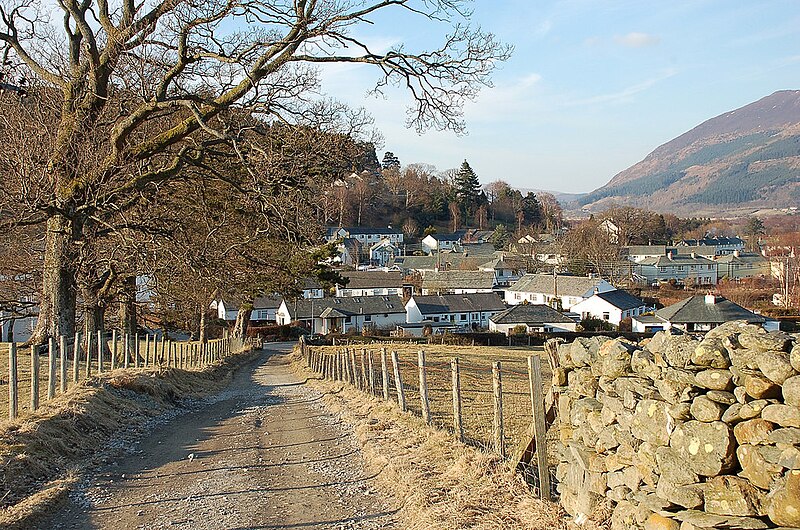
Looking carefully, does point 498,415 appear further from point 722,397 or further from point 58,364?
point 58,364

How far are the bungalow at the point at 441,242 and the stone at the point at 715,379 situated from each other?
123 m

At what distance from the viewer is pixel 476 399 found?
17.7 metres

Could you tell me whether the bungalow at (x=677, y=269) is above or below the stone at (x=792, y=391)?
above

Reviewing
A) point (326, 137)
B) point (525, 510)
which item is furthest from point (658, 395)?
point (326, 137)

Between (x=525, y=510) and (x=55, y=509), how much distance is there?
16.3 ft

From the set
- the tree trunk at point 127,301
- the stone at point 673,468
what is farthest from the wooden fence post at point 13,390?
the tree trunk at point 127,301

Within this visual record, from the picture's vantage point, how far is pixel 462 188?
15438 centimetres

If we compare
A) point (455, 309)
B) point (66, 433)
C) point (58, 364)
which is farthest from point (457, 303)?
point (66, 433)

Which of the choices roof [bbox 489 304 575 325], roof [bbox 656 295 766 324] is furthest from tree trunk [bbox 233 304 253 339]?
roof [bbox 656 295 766 324]

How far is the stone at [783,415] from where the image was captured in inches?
174

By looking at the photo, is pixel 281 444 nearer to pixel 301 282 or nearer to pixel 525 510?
pixel 525 510

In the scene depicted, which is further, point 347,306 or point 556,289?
point 556,289

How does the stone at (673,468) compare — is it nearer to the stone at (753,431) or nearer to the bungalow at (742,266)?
the stone at (753,431)

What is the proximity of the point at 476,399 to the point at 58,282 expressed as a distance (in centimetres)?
1093
